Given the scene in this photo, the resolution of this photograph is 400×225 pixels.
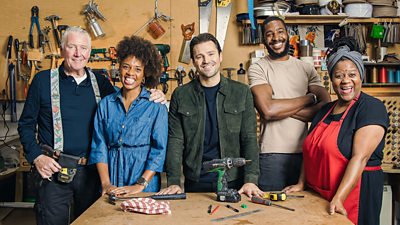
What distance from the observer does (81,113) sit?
7.97ft

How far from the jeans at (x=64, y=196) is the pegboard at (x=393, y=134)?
95.2 inches

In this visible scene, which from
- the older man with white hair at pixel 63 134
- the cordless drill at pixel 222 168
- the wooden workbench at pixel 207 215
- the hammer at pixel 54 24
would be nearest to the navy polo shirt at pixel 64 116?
the older man with white hair at pixel 63 134

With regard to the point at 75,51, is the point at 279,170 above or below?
below

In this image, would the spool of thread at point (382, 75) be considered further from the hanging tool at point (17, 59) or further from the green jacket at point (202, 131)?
the hanging tool at point (17, 59)

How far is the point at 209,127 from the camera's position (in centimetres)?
232

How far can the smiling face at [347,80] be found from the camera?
2107 mm

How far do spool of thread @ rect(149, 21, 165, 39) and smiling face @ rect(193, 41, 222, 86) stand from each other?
5.88ft

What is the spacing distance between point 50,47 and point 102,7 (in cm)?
60

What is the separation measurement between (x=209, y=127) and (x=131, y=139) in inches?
16.0

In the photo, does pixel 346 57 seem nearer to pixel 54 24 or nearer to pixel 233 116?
pixel 233 116

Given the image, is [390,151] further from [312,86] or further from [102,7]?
[102,7]

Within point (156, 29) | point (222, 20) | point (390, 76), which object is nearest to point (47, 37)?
point (156, 29)

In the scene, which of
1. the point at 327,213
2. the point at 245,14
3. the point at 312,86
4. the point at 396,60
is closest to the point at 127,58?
the point at 312,86

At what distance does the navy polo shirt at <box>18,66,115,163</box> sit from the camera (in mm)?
2402
